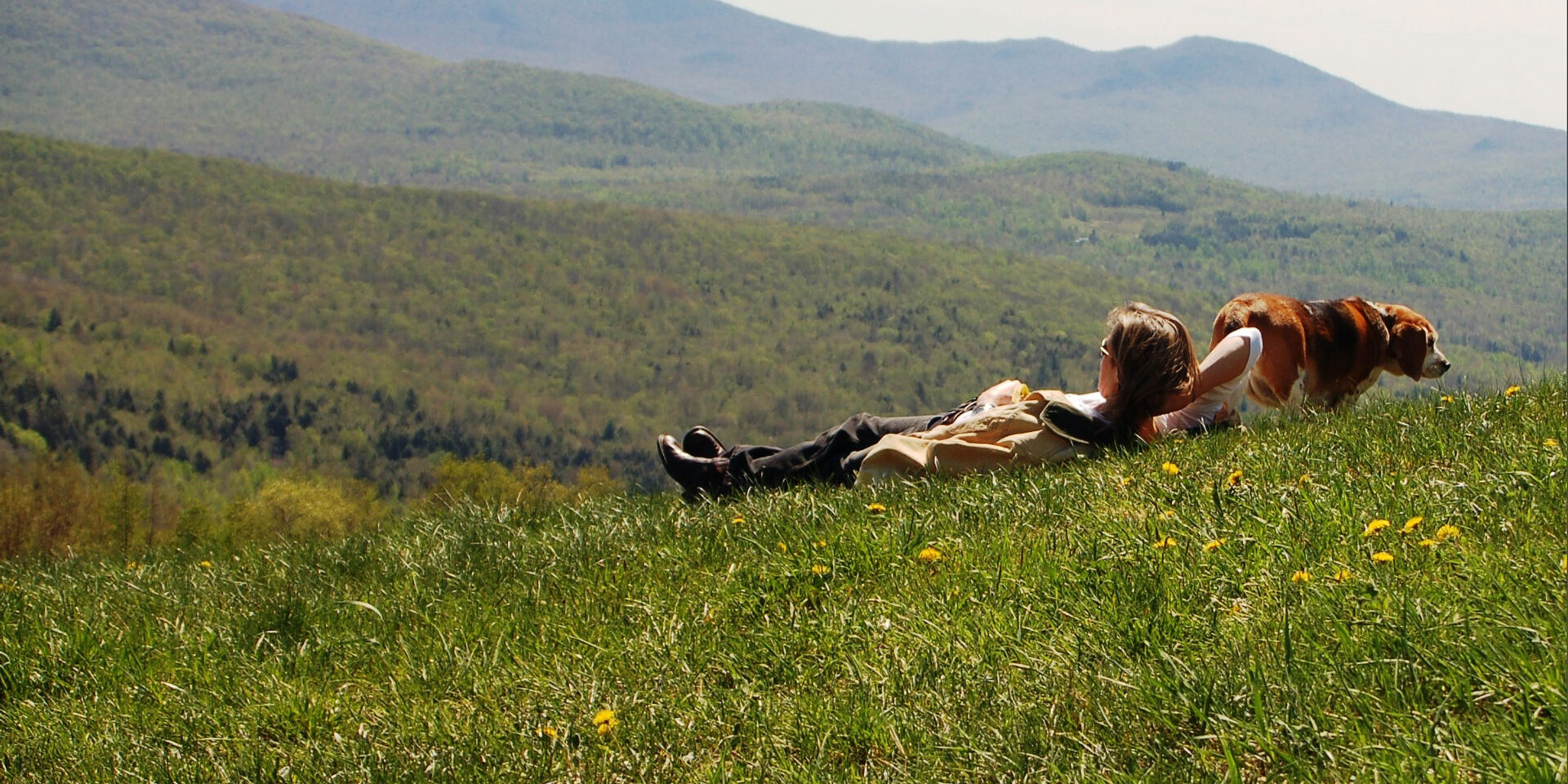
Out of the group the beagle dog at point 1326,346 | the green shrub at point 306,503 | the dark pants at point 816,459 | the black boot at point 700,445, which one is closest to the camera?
the dark pants at point 816,459

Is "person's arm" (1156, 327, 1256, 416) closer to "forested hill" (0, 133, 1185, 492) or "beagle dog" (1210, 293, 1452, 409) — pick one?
"beagle dog" (1210, 293, 1452, 409)

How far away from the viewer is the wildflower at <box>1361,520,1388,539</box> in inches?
124

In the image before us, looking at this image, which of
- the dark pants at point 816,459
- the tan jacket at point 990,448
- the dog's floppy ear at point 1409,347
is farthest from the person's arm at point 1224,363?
the dark pants at point 816,459

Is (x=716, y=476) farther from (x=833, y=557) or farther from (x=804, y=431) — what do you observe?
(x=804, y=431)

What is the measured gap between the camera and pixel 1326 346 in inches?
263

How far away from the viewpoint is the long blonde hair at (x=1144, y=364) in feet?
19.0

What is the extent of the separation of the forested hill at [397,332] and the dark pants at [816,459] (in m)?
97.9

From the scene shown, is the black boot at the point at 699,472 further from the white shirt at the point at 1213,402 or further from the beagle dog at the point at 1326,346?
the beagle dog at the point at 1326,346

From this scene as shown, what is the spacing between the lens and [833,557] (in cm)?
400

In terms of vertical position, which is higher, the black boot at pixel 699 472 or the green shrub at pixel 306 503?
the black boot at pixel 699 472

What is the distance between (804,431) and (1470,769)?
13327 cm

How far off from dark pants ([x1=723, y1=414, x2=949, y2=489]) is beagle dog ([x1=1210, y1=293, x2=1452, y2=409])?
1.84m

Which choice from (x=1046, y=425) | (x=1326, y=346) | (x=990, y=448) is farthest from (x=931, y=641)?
(x=1326, y=346)

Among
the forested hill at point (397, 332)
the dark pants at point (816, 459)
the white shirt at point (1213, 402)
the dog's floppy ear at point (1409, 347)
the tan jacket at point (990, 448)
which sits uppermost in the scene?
the dog's floppy ear at point (1409, 347)
